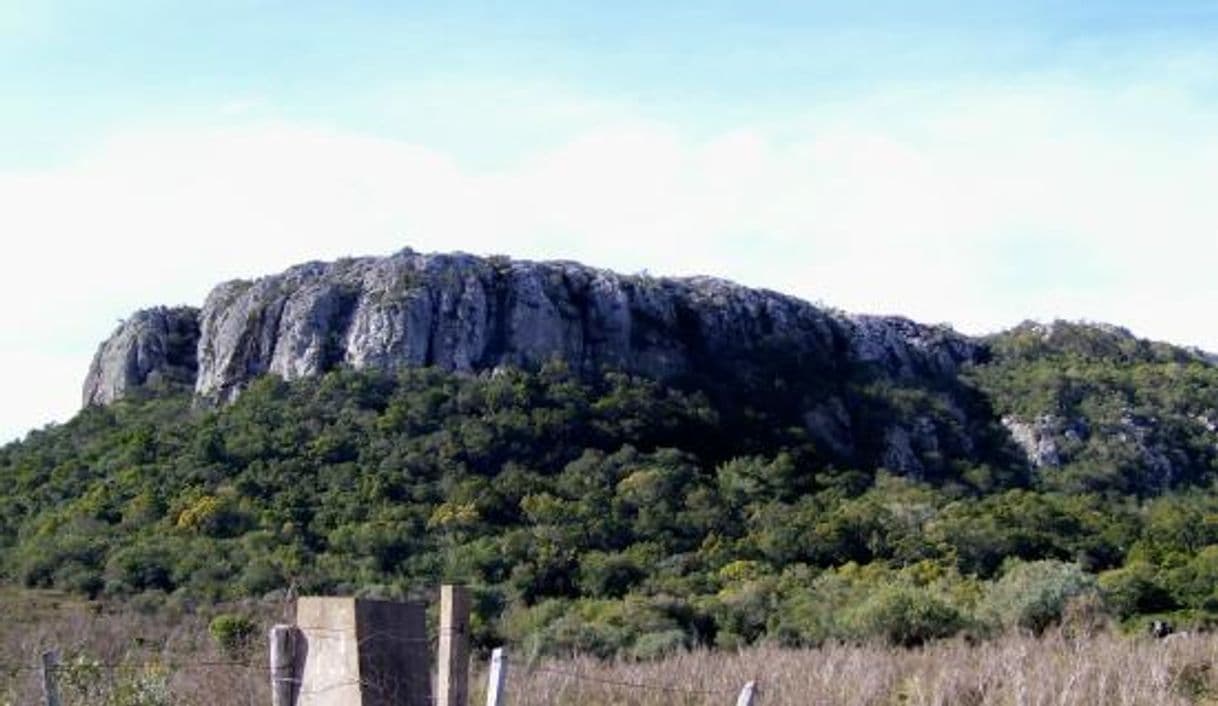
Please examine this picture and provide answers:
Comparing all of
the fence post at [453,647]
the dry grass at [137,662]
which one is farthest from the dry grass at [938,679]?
the fence post at [453,647]

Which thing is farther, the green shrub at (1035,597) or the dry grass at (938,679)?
the green shrub at (1035,597)

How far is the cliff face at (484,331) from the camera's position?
5444 cm

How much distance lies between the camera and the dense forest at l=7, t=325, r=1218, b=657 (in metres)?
32.4

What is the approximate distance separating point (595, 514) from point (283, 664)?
38919 millimetres

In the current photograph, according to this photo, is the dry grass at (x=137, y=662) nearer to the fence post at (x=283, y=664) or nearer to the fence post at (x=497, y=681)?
the fence post at (x=497, y=681)

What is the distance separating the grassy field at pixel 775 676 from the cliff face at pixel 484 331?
33301mm

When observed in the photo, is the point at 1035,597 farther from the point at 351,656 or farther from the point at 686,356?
the point at 686,356

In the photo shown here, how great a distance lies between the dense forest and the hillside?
116 mm

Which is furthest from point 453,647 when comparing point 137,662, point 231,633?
point 231,633

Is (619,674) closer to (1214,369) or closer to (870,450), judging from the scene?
(870,450)

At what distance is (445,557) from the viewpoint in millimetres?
40438

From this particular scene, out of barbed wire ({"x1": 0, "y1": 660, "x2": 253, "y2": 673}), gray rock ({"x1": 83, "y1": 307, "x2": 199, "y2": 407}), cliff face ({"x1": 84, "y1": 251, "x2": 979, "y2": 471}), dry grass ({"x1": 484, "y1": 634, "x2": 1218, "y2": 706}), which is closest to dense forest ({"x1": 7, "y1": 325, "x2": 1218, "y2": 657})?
cliff face ({"x1": 84, "y1": 251, "x2": 979, "y2": 471})

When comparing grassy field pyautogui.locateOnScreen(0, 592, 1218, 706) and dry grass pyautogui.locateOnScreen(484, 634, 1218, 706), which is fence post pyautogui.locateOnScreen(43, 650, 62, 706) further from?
dry grass pyautogui.locateOnScreen(484, 634, 1218, 706)

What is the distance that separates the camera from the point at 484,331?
181ft
